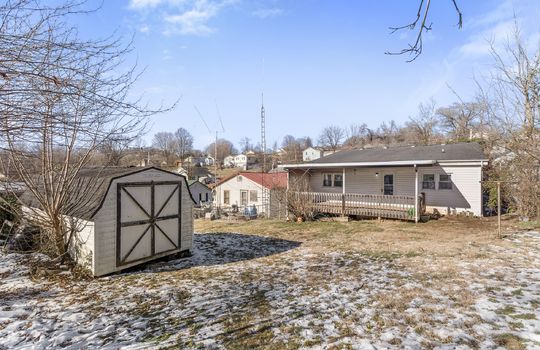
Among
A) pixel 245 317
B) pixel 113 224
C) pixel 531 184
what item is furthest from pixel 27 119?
pixel 531 184

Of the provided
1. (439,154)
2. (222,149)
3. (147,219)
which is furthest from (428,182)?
(222,149)

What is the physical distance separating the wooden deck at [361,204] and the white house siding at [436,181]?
131 centimetres

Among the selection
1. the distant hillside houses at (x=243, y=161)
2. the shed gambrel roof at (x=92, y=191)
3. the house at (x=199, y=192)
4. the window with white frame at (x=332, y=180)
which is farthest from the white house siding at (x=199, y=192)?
the distant hillside houses at (x=243, y=161)

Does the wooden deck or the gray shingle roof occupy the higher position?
the gray shingle roof

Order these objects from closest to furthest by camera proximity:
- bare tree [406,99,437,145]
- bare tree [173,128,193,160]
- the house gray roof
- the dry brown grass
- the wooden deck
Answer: the dry brown grass < the wooden deck < the house gray roof < bare tree [406,99,437,145] < bare tree [173,128,193,160]

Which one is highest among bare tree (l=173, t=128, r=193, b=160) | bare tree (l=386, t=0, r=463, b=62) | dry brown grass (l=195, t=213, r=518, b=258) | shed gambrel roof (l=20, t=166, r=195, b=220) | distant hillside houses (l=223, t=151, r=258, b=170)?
bare tree (l=173, t=128, r=193, b=160)

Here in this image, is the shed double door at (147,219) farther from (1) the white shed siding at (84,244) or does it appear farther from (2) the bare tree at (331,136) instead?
(2) the bare tree at (331,136)

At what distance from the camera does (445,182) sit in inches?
572

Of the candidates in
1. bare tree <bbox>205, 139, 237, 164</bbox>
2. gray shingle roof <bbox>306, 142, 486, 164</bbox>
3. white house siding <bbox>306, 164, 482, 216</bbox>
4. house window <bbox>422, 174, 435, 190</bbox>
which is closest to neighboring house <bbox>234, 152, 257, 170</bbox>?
bare tree <bbox>205, 139, 237, 164</bbox>

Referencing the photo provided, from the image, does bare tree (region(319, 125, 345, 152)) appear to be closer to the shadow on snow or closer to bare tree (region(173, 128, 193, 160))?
bare tree (region(173, 128, 193, 160))

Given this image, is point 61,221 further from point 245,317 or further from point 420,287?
point 420,287

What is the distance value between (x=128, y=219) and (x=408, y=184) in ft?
43.6

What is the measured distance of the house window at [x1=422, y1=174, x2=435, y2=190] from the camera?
14898 millimetres

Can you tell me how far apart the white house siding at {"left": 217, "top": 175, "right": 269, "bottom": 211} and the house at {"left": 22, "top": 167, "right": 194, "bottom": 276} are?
16.4 metres
